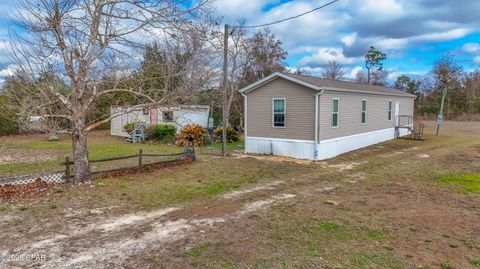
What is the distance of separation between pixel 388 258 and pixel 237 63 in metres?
20.3

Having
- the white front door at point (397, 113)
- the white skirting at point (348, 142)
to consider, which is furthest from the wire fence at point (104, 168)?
the white front door at point (397, 113)

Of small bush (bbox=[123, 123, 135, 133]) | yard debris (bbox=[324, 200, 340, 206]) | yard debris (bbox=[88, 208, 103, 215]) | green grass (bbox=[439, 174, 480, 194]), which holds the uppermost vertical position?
small bush (bbox=[123, 123, 135, 133])

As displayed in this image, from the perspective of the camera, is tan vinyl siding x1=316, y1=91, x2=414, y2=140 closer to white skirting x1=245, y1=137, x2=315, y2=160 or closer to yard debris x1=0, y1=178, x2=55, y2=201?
white skirting x1=245, y1=137, x2=315, y2=160

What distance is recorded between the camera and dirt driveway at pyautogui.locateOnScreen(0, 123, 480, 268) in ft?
13.7

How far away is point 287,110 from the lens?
43.0ft

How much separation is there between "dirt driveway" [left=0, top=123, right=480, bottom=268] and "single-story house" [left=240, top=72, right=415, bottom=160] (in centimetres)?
401

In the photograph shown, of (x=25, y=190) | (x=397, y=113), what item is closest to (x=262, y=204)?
(x=25, y=190)

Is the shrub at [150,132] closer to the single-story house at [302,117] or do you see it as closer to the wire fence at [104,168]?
the wire fence at [104,168]

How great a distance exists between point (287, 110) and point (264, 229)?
27.5 feet

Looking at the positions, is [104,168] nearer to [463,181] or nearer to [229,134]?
A: [229,134]

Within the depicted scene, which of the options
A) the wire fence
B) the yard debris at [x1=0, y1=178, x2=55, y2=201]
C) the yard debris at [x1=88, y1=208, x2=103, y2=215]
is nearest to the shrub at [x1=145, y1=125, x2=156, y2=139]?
the wire fence

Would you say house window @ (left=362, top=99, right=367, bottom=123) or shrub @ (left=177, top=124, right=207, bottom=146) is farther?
shrub @ (left=177, top=124, right=207, bottom=146)

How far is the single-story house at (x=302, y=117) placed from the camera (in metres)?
12.5

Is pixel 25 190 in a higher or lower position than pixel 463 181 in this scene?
higher
